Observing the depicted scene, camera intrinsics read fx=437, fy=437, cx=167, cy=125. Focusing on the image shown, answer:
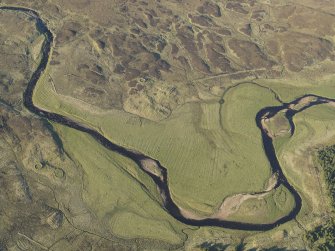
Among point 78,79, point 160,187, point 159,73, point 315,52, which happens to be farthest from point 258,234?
point 315,52

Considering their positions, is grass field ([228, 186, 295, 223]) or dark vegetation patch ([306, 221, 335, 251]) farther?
grass field ([228, 186, 295, 223])

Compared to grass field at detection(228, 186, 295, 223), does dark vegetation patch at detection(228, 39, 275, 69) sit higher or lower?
higher

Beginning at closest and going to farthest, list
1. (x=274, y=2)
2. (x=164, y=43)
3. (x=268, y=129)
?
(x=268, y=129)
(x=164, y=43)
(x=274, y=2)

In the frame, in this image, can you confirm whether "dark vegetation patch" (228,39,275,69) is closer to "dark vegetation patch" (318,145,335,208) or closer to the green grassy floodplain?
the green grassy floodplain

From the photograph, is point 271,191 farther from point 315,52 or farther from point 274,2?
point 274,2

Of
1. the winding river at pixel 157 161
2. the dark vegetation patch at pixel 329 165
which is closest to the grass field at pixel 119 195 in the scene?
the winding river at pixel 157 161

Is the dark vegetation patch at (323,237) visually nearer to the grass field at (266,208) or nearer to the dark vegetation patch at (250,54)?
the grass field at (266,208)

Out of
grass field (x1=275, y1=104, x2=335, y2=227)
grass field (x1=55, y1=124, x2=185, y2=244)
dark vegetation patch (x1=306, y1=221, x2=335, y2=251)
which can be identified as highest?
grass field (x1=275, y1=104, x2=335, y2=227)

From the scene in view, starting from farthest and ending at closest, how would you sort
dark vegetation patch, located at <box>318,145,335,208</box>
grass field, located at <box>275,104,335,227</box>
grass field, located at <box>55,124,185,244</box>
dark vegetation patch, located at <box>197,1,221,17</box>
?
dark vegetation patch, located at <box>197,1,221,17</box> < grass field, located at <box>275,104,335,227</box> < dark vegetation patch, located at <box>318,145,335,208</box> < grass field, located at <box>55,124,185,244</box>

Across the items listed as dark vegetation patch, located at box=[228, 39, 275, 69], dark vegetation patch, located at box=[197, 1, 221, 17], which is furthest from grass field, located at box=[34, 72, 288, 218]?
dark vegetation patch, located at box=[197, 1, 221, 17]

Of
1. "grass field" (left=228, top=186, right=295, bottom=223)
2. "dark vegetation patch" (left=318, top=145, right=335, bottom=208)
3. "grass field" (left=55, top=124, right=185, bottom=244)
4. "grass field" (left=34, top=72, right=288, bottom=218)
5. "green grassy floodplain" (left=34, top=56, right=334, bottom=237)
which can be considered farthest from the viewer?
"grass field" (left=34, top=72, right=288, bottom=218)

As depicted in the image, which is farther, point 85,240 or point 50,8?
point 50,8
